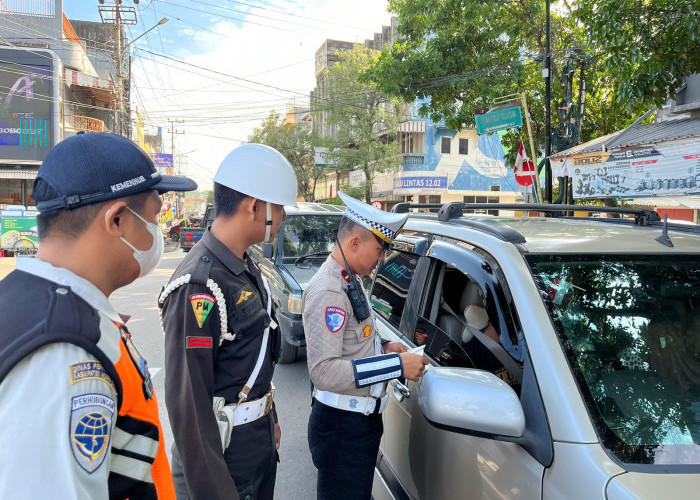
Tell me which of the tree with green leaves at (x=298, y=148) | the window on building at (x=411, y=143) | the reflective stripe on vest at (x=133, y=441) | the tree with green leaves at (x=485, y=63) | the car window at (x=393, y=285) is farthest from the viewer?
the tree with green leaves at (x=298, y=148)

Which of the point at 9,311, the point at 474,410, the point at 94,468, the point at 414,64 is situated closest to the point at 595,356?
the point at 474,410

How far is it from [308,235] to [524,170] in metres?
6.15

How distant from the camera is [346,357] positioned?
2250 mm

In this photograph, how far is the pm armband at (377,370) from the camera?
1.98 meters

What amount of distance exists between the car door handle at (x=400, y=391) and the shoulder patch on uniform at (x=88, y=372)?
1.51 m

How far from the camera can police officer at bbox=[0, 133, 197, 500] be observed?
0.81 meters

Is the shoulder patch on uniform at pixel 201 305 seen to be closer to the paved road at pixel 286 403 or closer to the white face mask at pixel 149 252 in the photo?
the white face mask at pixel 149 252

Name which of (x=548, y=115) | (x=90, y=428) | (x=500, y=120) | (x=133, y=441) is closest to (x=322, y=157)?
(x=500, y=120)

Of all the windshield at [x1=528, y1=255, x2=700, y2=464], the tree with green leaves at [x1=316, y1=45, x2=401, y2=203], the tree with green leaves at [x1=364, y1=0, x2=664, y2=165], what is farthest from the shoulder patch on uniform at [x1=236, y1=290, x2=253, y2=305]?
the tree with green leaves at [x1=316, y1=45, x2=401, y2=203]

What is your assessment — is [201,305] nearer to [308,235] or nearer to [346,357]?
[346,357]

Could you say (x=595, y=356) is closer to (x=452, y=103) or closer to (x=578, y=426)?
(x=578, y=426)

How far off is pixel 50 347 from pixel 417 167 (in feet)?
98.6

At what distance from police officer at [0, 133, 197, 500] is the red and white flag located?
36.2ft

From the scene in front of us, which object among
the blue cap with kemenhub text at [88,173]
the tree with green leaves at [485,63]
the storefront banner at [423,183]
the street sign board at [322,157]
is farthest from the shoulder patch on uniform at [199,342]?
the storefront banner at [423,183]
